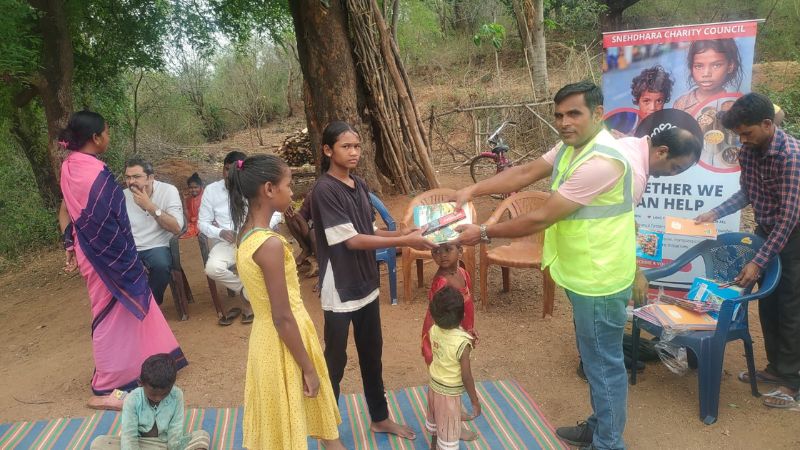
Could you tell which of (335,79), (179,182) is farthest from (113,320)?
(179,182)

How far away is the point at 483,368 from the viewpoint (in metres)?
3.99

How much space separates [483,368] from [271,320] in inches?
88.2

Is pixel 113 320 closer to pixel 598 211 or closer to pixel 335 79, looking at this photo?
pixel 598 211

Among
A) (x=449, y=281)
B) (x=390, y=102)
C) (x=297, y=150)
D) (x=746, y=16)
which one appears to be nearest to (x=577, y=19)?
(x=746, y=16)

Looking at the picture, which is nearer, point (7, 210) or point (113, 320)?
point (113, 320)

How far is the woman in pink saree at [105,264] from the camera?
3393 mm

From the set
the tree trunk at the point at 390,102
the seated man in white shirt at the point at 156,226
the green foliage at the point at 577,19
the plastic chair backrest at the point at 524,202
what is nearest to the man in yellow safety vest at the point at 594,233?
the plastic chair backrest at the point at 524,202

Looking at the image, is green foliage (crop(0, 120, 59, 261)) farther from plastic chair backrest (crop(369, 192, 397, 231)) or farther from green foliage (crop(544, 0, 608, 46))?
green foliage (crop(544, 0, 608, 46))

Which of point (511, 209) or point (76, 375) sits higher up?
point (511, 209)

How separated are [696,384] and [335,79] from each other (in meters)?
5.03

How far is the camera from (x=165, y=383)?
2701 mm

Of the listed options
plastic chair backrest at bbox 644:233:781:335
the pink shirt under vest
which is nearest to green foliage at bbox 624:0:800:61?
plastic chair backrest at bbox 644:233:781:335

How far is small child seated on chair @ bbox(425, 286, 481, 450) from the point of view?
2571mm

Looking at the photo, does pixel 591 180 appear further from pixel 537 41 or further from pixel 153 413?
pixel 537 41
